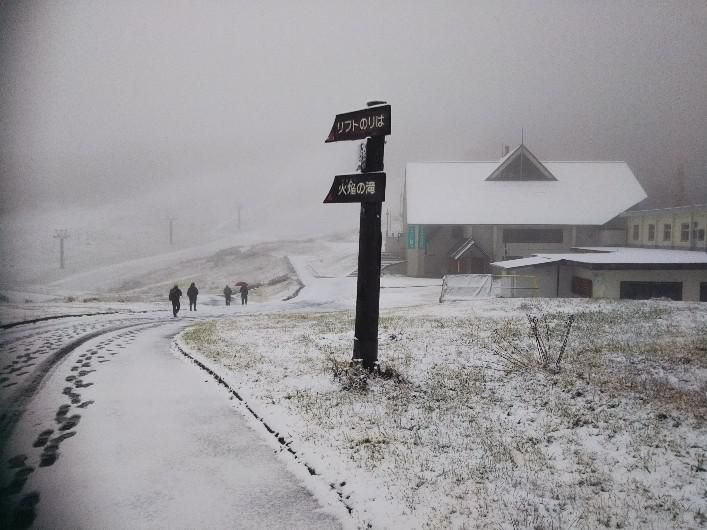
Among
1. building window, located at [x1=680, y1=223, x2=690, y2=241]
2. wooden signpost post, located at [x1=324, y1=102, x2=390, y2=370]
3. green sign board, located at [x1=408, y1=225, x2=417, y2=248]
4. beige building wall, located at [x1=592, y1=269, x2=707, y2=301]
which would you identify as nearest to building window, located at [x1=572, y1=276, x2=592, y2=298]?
beige building wall, located at [x1=592, y1=269, x2=707, y2=301]

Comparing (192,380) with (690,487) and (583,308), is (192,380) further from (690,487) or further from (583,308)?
(583,308)

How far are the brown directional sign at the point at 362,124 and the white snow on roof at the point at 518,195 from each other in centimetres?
3396

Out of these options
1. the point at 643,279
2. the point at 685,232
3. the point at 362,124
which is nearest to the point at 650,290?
the point at 643,279

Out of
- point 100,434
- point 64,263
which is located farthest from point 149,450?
point 64,263

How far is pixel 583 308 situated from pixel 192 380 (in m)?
15.0

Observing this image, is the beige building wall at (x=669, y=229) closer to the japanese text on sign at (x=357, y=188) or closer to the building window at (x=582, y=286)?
the building window at (x=582, y=286)

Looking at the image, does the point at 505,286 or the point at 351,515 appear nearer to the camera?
the point at 351,515

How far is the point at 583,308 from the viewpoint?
1725cm

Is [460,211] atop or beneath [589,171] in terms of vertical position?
beneath

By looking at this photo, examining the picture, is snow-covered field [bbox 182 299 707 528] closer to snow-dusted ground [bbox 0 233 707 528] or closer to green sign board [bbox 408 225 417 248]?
snow-dusted ground [bbox 0 233 707 528]

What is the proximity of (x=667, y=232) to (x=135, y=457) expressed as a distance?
40.1 m

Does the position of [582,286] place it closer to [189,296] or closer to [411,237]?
[411,237]

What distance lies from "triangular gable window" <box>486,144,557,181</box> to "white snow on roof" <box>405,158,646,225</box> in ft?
2.22

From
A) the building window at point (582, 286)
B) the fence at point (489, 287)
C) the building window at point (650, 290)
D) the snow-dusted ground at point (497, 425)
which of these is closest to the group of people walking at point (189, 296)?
the snow-dusted ground at point (497, 425)
